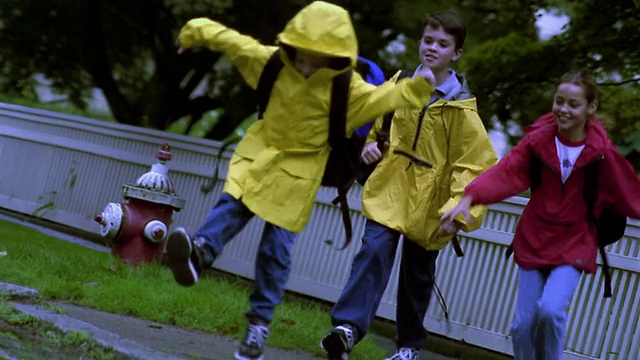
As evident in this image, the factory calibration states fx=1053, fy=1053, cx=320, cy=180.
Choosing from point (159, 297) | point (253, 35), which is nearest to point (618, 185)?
point (159, 297)

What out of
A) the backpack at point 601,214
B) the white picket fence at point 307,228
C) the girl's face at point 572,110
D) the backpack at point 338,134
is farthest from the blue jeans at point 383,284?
the white picket fence at point 307,228

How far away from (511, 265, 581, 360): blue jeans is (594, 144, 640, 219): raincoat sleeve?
33 cm

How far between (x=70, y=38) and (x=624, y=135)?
6262 millimetres

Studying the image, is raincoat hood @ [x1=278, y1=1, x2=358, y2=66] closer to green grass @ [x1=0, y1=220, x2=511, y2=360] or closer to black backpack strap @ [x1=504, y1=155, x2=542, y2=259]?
black backpack strap @ [x1=504, y1=155, x2=542, y2=259]

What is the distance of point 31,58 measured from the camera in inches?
452

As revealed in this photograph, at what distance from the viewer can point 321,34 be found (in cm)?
448

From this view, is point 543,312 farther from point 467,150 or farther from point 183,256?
point 183,256

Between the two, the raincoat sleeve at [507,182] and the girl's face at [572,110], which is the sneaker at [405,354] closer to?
the raincoat sleeve at [507,182]

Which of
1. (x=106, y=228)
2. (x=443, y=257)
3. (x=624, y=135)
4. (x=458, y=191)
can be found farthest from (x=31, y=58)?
(x=458, y=191)

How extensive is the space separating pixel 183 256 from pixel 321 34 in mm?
1104

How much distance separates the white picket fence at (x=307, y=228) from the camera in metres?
6.71

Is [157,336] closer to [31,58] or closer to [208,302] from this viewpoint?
[208,302]

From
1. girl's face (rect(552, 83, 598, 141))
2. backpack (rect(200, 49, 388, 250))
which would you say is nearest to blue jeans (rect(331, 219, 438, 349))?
backpack (rect(200, 49, 388, 250))

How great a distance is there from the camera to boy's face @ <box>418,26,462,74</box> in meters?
5.12
